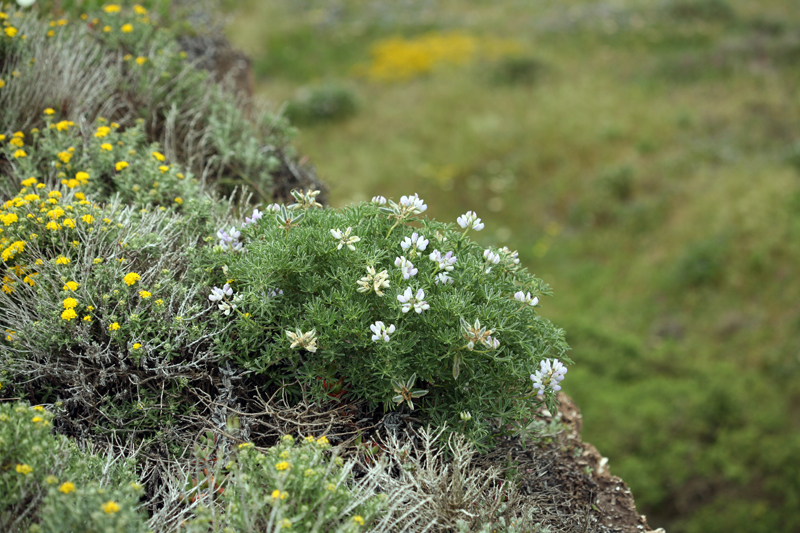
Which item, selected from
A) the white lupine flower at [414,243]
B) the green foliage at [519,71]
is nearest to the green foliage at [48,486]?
the white lupine flower at [414,243]

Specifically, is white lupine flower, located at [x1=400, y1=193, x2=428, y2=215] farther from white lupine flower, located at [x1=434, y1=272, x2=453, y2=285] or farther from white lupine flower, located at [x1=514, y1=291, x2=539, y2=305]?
white lupine flower, located at [x1=514, y1=291, x2=539, y2=305]

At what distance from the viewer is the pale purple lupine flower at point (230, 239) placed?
253cm

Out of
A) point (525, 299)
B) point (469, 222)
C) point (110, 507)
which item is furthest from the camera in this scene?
point (469, 222)

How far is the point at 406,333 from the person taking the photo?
228 centimetres

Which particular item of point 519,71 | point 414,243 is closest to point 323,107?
point 519,71

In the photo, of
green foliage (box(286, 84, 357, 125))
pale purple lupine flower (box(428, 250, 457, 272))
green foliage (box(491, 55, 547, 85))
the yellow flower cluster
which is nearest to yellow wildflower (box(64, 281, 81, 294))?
pale purple lupine flower (box(428, 250, 457, 272))

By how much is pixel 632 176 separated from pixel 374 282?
25.9 ft

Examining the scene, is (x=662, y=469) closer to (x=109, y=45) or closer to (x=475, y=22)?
(x=109, y=45)

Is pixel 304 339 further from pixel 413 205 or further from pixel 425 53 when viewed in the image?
pixel 425 53

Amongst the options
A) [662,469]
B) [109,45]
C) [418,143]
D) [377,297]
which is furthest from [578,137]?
[377,297]

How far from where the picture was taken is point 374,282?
219 centimetres

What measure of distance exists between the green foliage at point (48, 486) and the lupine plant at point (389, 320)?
62cm

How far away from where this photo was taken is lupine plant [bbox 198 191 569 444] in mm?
2201

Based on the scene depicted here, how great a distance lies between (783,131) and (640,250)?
4024 mm
